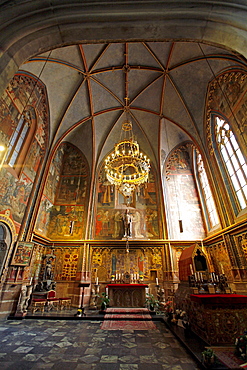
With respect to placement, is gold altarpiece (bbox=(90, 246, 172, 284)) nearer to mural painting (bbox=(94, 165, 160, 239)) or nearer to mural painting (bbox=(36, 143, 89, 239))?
mural painting (bbox=(94, 165, 160, 239))

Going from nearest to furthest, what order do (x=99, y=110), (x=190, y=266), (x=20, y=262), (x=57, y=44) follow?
(x=57, y=44), (x=190, y=266), (x=20, y=262), (x=99, y=110)

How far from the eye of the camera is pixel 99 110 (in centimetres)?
1537

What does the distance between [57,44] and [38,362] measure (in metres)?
6.92

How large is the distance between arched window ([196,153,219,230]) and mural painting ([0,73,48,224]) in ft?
42.3

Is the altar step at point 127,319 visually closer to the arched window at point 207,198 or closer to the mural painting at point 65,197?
the mural painting at point 65,197

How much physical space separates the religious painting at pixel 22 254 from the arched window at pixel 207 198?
1243 cm

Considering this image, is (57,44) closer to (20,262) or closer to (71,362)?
(71,362)

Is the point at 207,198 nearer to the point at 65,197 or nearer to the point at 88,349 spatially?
the point at 65,197

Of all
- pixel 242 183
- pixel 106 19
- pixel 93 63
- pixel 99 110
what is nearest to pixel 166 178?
pixel 242 183

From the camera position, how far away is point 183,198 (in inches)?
607

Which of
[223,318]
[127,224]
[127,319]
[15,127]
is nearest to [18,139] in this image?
[15,127]

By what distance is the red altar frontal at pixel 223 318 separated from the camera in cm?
448

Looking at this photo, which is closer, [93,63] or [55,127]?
[93,63]

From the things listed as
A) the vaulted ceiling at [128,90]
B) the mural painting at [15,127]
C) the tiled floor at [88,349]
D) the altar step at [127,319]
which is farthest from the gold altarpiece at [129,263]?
the vaulted ceiling at [128,90]
